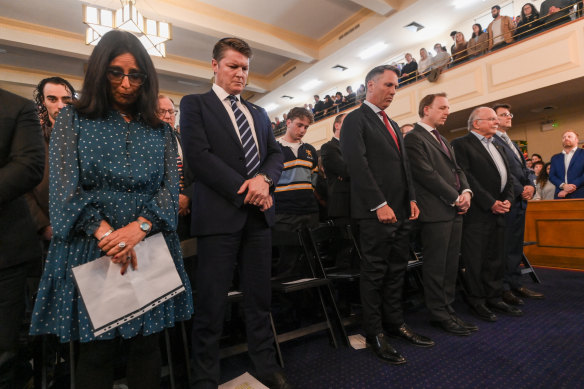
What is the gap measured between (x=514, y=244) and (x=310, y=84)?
363 inches

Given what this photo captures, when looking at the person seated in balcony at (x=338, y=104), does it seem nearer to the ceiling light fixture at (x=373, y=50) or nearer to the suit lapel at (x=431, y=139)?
the ceiling light fixture at (x=373, y=50)

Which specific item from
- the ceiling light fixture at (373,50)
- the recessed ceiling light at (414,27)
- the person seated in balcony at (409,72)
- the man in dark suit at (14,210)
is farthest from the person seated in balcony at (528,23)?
the man in dark suit at (14,210)

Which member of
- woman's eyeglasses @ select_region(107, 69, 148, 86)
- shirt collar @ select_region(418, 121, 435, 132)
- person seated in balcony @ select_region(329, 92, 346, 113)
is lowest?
woman's eyeglasses @ select_region(107, 69, 148, 86)

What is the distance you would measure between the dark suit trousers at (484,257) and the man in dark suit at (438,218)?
1.00ft

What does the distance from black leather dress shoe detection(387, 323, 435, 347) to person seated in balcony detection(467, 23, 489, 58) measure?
6555mm

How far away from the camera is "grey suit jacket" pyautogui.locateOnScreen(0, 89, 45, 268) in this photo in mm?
1007

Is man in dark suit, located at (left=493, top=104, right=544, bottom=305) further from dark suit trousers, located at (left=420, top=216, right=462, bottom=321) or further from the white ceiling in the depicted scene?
the white ceiling

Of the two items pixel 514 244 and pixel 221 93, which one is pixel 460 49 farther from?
pixel 221 93

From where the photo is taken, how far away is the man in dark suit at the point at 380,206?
1753 millimetres

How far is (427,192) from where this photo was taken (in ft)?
6.91

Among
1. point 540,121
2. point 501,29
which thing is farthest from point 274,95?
point 540,121

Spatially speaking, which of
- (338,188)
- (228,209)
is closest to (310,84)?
(338,188)

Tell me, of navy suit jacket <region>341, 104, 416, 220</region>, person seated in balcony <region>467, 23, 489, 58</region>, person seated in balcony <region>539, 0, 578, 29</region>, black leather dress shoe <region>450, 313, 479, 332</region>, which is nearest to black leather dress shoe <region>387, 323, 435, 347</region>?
black leather dress shoe <region>450, 313, 479, 332</region>

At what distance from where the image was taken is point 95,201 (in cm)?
93
